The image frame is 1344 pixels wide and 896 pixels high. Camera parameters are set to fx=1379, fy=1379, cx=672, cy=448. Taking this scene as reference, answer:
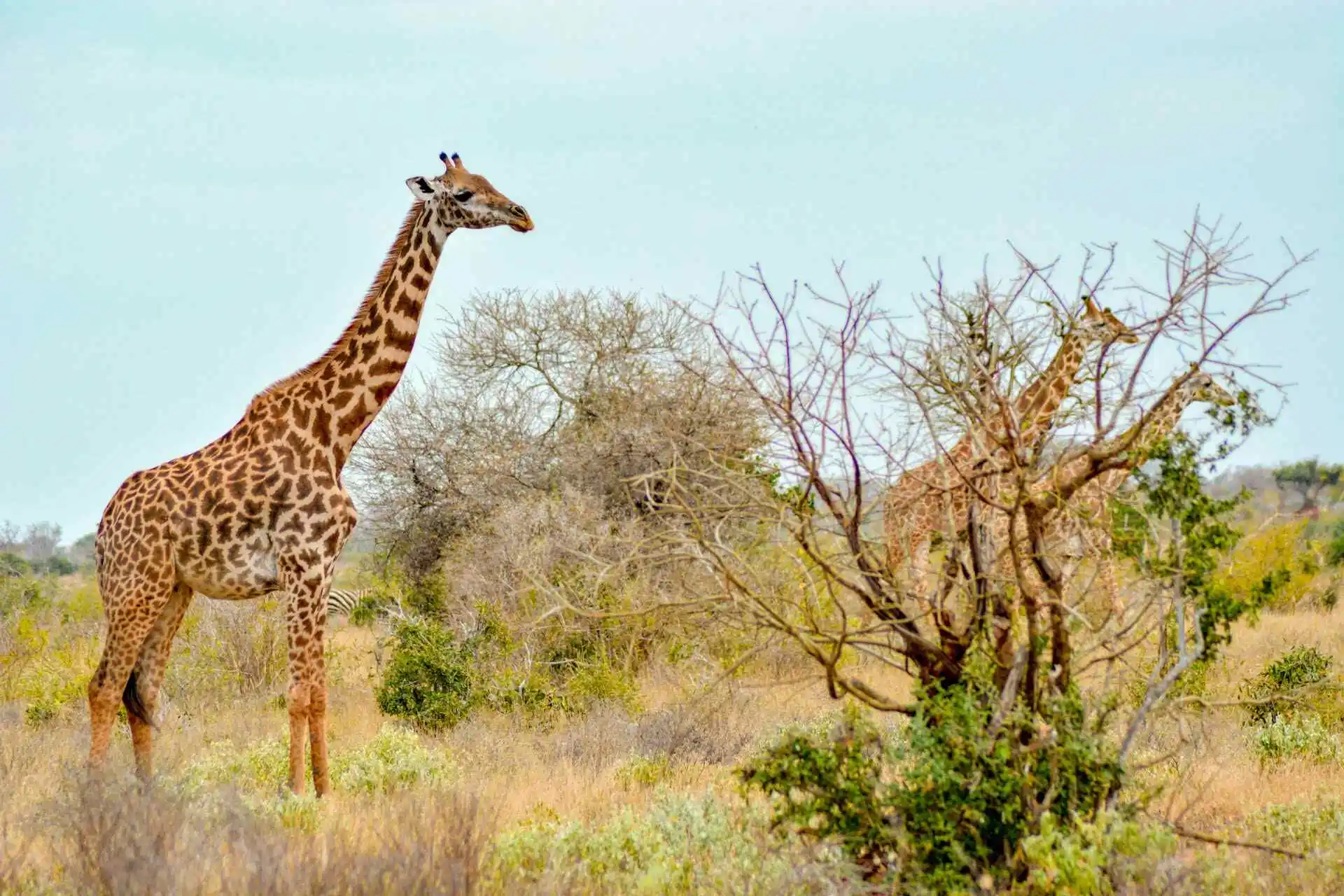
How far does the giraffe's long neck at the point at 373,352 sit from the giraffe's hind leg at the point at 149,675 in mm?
1264

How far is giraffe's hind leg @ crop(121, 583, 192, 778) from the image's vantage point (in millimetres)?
7855

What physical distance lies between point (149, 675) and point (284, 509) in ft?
4.32

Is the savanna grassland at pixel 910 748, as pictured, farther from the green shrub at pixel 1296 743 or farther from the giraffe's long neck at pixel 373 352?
the giraffe's long neck at pixel 373 352

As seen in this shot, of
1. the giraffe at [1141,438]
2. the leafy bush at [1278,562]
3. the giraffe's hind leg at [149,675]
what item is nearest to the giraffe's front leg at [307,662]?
the giraffe's hind leg at [149,675]

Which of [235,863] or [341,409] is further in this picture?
[341,409]

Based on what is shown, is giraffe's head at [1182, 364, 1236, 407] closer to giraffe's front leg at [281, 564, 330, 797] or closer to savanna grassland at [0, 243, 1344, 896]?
savanna grassland at [0, 243, 1344, 896]

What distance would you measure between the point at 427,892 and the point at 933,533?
7.84 feet

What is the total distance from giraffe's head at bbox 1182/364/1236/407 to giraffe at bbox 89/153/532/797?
4.07 metres

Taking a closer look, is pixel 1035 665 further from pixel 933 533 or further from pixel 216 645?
pixel 216 645

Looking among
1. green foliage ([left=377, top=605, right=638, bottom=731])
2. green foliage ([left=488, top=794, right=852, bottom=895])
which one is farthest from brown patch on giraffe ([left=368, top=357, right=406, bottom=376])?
green foliage ([left=377, top=605, right=638, bottom=731])

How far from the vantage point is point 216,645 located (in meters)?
12.5

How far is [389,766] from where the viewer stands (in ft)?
26.3

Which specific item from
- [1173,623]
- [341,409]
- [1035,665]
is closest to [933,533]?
[1035,665]

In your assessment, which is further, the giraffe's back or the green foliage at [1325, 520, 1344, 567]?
the green foliage at [1325, 520, 1344, 567]
